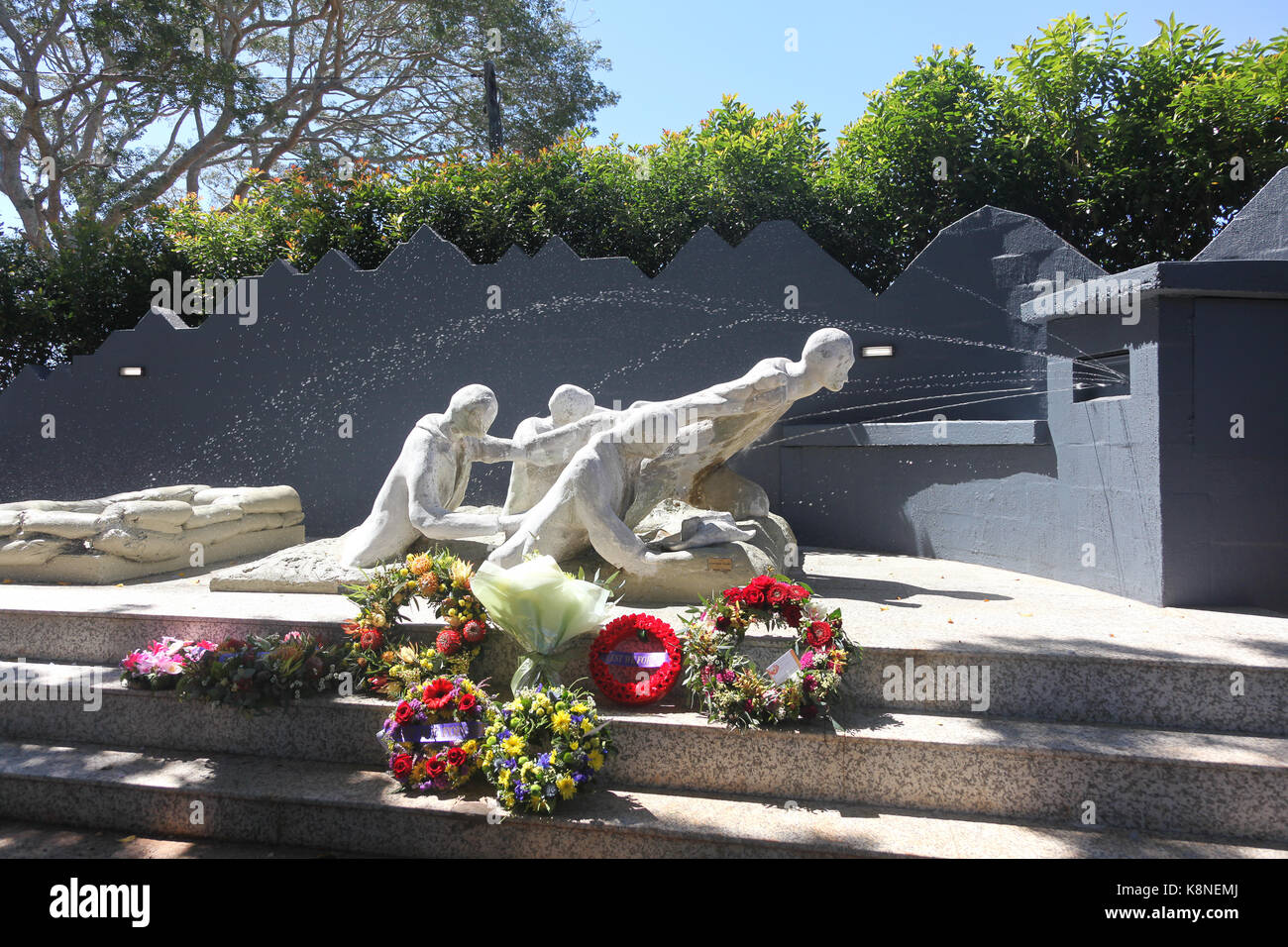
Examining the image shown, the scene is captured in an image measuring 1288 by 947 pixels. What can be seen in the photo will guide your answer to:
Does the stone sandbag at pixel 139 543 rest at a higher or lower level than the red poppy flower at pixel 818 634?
higher

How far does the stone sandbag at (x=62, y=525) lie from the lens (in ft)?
17.5

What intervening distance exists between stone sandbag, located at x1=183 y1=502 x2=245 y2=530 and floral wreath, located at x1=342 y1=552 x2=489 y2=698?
2.99m

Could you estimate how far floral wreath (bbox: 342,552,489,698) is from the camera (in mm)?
3377

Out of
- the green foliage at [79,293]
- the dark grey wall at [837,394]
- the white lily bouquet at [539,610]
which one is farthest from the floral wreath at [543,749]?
the green foliage at [79,293]

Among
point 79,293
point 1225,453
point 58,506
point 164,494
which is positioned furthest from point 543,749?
point 79,293

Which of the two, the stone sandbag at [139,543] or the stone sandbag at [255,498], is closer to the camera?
the stone sandbag at [139,543]

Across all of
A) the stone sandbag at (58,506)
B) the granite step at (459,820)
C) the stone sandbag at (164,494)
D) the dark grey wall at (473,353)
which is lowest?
the granite step at (459,820)

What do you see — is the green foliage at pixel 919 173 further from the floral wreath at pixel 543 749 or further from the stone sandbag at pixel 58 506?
the floral wreath at pixel 543 749

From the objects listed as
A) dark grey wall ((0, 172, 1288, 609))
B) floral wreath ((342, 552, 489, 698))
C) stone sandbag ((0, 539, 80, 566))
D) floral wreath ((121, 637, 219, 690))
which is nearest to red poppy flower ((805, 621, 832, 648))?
floral wreath ((342, 552, 489, 698))

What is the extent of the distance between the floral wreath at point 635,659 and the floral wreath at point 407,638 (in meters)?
0.54

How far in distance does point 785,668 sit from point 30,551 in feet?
16.2

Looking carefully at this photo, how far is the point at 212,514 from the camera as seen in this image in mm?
6141

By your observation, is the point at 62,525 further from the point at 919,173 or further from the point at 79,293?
the point at 919,173
